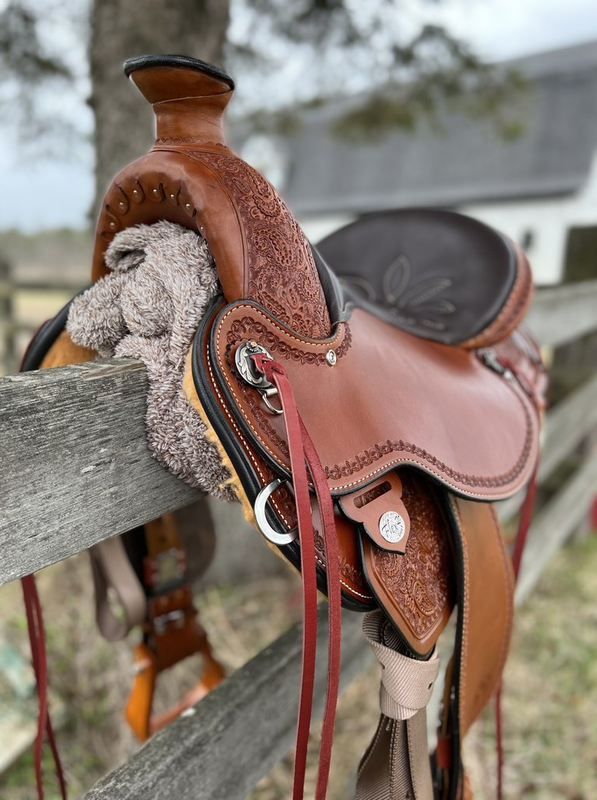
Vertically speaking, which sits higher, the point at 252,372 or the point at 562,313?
the point at 252,372

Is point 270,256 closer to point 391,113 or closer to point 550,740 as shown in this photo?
point 550,740

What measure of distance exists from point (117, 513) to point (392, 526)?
0.24 meters

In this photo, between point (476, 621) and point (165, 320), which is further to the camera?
point (476, 621)

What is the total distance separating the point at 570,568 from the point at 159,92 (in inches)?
103

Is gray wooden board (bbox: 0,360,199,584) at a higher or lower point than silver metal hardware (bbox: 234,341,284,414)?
lower

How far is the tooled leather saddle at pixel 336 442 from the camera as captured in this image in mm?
460

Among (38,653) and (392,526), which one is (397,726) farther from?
(38,653)

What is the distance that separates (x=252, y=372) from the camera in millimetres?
461

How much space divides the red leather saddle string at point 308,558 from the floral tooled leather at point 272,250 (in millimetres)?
74

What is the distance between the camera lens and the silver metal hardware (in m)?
0.46

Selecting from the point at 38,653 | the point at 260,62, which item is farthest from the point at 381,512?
the point at 260,62

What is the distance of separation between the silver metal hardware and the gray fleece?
57 mm

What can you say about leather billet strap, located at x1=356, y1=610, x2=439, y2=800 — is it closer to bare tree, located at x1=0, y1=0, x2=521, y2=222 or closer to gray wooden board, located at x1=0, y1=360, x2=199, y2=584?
gray wooden board, located at x1=0, y1=360, x2=199, y2=584

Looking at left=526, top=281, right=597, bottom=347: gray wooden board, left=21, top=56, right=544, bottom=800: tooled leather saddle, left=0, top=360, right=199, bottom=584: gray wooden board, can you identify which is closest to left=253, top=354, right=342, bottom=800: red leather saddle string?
left=21, top=56, right=544, bottom=800: tooled leather saddle
